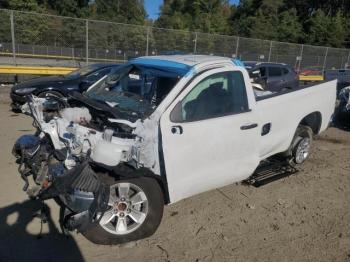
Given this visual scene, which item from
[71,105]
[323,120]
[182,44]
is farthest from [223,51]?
[71,105]

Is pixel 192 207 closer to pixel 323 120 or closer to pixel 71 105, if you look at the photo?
pixel 71 105

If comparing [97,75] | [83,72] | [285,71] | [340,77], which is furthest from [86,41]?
[340,77]

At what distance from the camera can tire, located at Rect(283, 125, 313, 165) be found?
595 cm

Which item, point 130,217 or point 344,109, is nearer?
point 130,217

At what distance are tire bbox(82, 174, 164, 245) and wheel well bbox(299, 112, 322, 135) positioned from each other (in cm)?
349

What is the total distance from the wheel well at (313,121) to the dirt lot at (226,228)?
1.04 metres

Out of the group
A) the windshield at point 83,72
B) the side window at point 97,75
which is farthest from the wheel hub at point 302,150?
the windshield at point 83,72

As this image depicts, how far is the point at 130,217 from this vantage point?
3.82 meters

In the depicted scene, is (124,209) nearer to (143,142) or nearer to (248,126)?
(143,142)

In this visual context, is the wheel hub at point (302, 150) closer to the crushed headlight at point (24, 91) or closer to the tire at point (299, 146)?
the tire at point (299, 146)

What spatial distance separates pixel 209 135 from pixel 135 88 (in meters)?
1.25

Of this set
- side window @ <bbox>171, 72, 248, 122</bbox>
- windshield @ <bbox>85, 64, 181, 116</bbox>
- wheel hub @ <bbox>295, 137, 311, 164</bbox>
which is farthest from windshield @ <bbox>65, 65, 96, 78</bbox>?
side window @ <bbox>171, 72, 248, 122</bbox>

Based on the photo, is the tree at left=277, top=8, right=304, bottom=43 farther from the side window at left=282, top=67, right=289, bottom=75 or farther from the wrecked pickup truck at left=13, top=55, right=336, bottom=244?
the wrecked pickup truck at left=13, top=55, right=336, bottom=244

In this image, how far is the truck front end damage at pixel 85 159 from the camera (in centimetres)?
341
